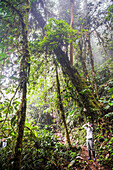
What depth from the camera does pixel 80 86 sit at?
5.76 meters

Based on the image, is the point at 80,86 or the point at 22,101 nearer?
the point at 22,101

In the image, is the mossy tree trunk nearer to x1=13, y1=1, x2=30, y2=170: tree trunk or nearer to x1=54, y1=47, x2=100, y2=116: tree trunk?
x1=13, y1=1, x2=30, y2=170: tree trunk

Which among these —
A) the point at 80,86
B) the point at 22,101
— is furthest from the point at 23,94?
the point at 80,86

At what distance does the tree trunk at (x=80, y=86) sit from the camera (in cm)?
543

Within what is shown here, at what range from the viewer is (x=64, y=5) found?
38.3 feet

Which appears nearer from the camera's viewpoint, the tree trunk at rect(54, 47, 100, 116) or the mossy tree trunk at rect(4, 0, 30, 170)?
the mossy tree trunk at rect(4, 0, 30, 170)

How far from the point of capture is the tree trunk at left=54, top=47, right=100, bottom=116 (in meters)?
5.43

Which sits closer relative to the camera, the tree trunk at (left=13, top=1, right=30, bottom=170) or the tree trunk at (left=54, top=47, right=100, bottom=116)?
the tree trunk at (left=13, top=1, right=30, bottom=170)

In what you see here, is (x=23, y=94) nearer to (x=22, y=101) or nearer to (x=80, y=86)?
(x=22, y=101)

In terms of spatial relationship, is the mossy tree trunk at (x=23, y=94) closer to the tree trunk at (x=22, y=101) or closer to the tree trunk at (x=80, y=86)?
the tree trunk at (x=22, y=101)

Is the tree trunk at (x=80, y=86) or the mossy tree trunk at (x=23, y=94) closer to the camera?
the mossy tree trunk at (x=23, y=94)

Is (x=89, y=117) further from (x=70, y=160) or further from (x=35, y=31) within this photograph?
(x=35, y=31)

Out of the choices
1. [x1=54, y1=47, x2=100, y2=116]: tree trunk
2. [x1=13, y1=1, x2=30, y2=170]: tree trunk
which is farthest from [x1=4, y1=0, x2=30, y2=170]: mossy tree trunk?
[x1=54, y1=47, x2=100, y2=116]: tree trunk

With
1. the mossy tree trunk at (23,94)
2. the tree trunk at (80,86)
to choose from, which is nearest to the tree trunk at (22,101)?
the mossy tree trunk at (23,94)
